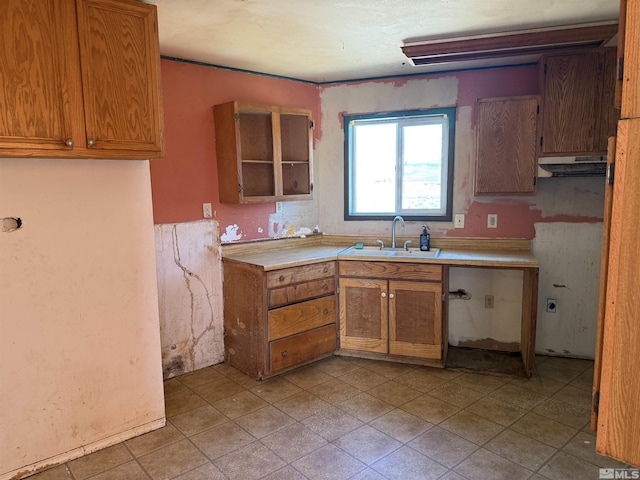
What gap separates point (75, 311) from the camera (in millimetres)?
2229

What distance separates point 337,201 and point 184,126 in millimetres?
1527

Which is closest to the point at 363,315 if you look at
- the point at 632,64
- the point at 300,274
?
the point at 300,274

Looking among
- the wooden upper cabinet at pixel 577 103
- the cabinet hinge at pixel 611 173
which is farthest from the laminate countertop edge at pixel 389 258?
the cabinet hinge at pixel 611 173

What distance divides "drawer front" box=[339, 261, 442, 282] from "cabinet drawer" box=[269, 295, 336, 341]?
270 mm

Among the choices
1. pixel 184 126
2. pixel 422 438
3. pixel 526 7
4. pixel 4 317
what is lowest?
pixel 422 438

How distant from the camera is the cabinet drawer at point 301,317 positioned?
3100mm

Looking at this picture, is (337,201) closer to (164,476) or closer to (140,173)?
(140,173)

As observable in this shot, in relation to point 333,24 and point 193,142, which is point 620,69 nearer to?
point 333,24

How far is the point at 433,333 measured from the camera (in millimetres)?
3242

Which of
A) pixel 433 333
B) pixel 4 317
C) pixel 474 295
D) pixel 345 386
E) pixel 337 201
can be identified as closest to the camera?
pixel 4 317

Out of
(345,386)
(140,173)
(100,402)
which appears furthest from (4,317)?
(345,386)

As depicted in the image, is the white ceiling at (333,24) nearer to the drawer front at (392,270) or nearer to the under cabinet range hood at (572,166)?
the under cabinet range hood at (572,166)

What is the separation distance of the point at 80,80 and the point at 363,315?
246cm

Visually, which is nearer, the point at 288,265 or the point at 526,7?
the point at 526,7
